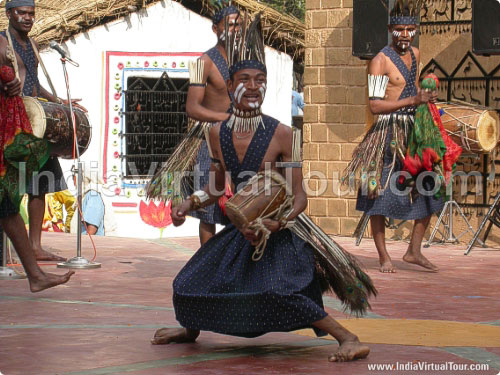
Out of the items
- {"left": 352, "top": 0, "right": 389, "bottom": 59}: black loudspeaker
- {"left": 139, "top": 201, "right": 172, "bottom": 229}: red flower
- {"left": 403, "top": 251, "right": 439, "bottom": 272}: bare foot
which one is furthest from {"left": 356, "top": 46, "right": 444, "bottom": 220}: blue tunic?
{"left": 139, "top": 201, "right": 172, "bottom": 229}: red flower

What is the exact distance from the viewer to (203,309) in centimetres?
519

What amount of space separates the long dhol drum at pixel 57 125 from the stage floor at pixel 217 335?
3.45 ft

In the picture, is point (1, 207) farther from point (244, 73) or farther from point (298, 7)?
point (298, 7)

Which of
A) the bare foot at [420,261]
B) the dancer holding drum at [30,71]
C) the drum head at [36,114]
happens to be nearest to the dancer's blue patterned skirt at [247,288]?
the dancer holding drum at [30,71]

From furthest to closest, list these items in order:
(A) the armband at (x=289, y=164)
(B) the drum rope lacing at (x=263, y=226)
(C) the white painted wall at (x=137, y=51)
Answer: (C) the white painted wall at (x=137, y=51) < (A) the armband at (x=289, y=164) < (B) the drum rope lacing at (x=263, y=226)

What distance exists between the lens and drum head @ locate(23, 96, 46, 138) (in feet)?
26.4

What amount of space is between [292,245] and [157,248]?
5.53 meters

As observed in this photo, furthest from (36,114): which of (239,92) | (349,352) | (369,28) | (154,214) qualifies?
(154,214)

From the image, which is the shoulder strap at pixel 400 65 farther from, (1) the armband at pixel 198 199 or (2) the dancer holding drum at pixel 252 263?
(1) the armband at pixel 198 199

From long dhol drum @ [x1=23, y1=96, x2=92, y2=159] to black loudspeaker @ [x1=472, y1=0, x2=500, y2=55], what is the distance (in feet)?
14.5

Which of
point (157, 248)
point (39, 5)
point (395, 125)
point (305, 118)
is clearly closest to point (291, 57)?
point (305, 118)

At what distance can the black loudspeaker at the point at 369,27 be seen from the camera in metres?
11.8

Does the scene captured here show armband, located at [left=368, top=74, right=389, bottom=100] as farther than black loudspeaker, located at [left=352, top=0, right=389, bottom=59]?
No

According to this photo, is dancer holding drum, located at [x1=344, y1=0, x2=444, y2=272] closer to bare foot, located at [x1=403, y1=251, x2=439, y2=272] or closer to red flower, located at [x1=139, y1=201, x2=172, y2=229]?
bare foot, located at [x1=403, y1=251, x2=439, y2=272]
